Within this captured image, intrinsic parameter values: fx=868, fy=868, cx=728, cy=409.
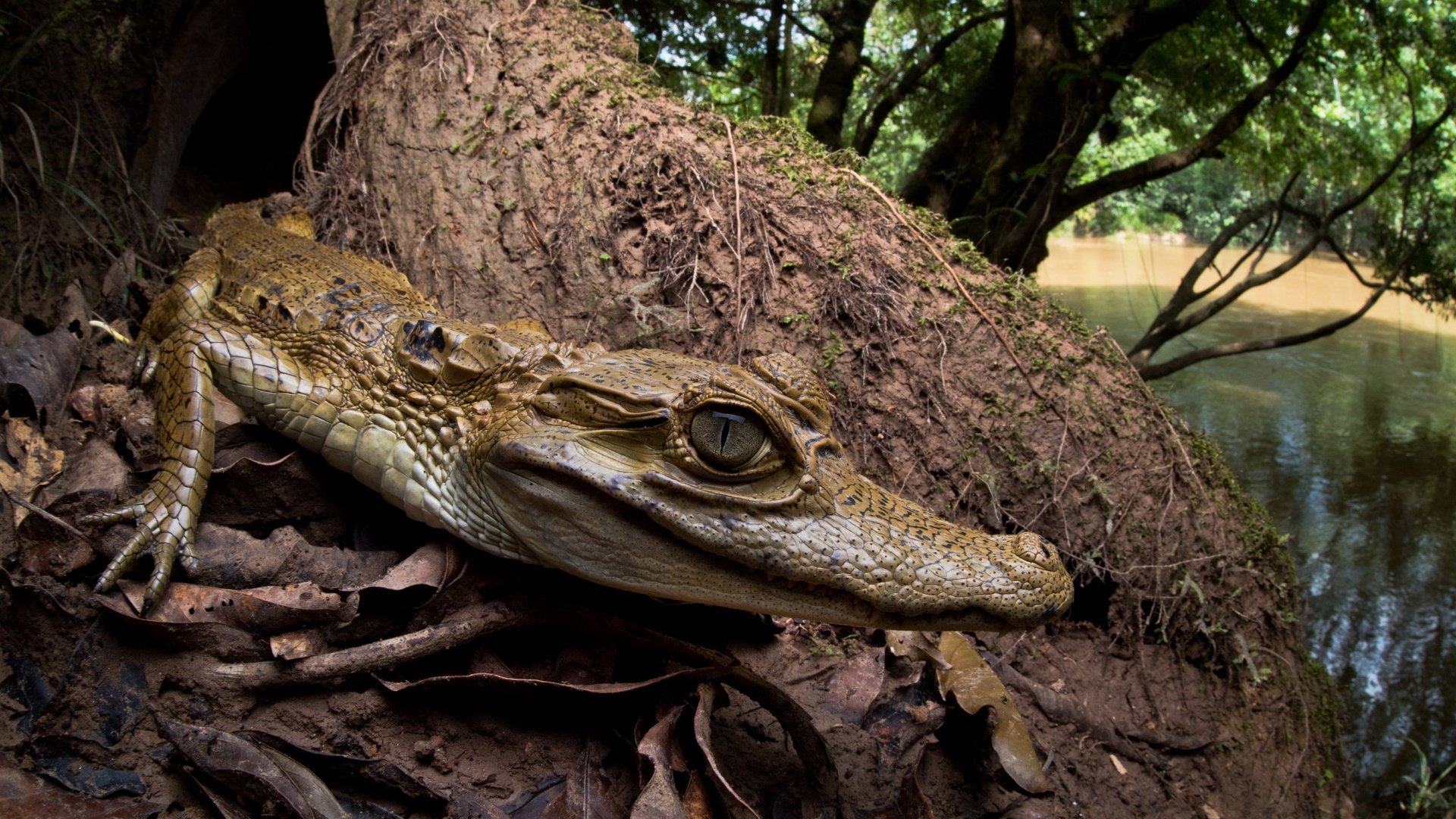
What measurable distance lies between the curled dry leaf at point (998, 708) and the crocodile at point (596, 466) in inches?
28.0

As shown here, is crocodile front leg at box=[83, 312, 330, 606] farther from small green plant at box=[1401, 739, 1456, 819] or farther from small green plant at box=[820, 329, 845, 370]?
small green plant at box=[1401, 739, 1456, 819]

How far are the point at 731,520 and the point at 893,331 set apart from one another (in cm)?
179

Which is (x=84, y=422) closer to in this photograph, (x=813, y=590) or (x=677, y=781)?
(x=677, y=781)

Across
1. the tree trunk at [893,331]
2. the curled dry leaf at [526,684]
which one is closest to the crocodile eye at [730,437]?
the curled dry leaf at [526,684]

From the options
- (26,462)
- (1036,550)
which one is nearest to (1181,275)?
(1036,550)

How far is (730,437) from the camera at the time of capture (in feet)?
6.60

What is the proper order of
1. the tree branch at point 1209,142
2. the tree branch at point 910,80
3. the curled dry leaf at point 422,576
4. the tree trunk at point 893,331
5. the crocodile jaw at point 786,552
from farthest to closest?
the tree branch at point 910,80 → the tree branch at point 1209,142 → the tree trunk at point 893,331 → the curled dry leaf at point 422,576 → the crocodile jaw at point 786,552

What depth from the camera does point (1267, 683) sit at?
3.48 metres

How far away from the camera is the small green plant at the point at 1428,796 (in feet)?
16.2

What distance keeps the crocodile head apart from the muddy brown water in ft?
8.43

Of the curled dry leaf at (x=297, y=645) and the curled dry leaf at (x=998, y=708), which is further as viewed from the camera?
the curled dry leaf at (x=998, y=708)

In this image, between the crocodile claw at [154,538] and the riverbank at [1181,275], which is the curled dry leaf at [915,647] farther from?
the riverbank at [1181,275]

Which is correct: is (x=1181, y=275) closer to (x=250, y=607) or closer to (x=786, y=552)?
A: (x=786, y=552)

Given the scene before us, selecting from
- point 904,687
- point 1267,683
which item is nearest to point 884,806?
point 904,687
